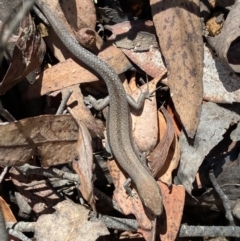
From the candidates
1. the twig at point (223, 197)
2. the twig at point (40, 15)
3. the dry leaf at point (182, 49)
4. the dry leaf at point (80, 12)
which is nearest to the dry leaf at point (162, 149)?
the dry leaf at point (182, 49)

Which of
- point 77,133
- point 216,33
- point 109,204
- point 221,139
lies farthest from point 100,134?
point 216,33

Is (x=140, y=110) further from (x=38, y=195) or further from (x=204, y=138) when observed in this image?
(x=38, y=195)

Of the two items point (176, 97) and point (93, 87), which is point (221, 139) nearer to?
point (176, 97)

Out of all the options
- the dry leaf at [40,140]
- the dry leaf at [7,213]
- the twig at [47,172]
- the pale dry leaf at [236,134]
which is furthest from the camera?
the pale dry leaf at [236,134]

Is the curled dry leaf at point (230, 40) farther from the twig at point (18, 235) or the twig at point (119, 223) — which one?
the twig at point (18, 235)

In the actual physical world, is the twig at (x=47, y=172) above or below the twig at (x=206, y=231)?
above

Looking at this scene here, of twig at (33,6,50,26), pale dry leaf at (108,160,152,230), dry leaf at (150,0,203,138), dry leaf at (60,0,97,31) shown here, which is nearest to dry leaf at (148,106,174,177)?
dry leaf at (150,0,203,138)

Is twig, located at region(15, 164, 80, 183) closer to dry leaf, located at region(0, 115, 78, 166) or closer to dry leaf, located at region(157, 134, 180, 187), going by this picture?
dry leaf, located at region(0, 115, 78, 166)

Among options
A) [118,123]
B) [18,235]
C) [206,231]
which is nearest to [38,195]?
[18,235]
